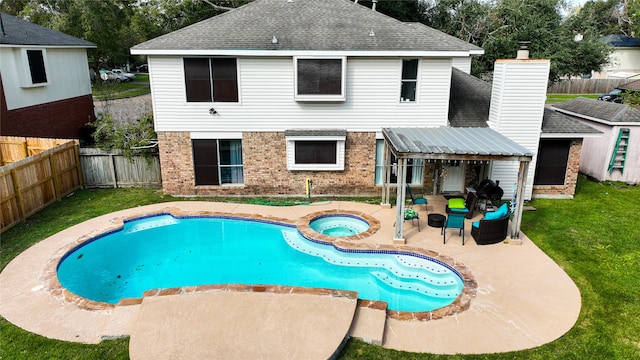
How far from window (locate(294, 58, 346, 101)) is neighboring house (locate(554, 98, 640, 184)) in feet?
39.1

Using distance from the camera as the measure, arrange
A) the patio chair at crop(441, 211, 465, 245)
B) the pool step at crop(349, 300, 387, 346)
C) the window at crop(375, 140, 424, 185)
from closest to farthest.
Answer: the pool step at crop(349, 300, 387, 346), the patio chair at crop(441, 211, 465, 245), the window at crop(375, 140, 424, 185)

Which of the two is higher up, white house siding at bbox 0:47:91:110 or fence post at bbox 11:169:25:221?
white house siding at bbox 0:47:91:110

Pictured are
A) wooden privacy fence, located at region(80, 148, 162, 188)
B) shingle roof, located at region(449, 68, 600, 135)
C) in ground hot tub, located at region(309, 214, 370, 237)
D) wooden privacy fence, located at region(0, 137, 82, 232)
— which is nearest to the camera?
wooden privacy fence, located at region(0, 137, 82, 232)

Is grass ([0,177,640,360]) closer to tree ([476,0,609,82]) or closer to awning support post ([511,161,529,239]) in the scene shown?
awning support post ([511,161,529,239])

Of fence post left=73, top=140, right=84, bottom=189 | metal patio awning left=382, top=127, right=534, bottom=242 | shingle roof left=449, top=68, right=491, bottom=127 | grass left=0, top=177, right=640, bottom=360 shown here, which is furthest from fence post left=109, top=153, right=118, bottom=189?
shingle roof left=449, top=68, right=491, bottom=127

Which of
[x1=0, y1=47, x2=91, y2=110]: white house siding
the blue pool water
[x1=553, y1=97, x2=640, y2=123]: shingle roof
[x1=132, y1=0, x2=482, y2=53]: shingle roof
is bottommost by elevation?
the blue pool water

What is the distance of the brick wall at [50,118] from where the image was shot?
18656 millimetres

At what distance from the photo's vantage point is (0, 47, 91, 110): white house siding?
18.4 metres

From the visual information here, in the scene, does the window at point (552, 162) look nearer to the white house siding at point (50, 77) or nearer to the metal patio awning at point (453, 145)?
the metal patio awning at point (453, 145)

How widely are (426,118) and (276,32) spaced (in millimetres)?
6589

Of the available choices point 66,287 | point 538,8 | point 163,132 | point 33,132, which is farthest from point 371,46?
point 538,8

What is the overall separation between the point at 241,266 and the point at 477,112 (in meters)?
11.4

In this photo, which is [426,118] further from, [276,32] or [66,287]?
[66,287]

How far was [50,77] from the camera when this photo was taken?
68.9 feet
